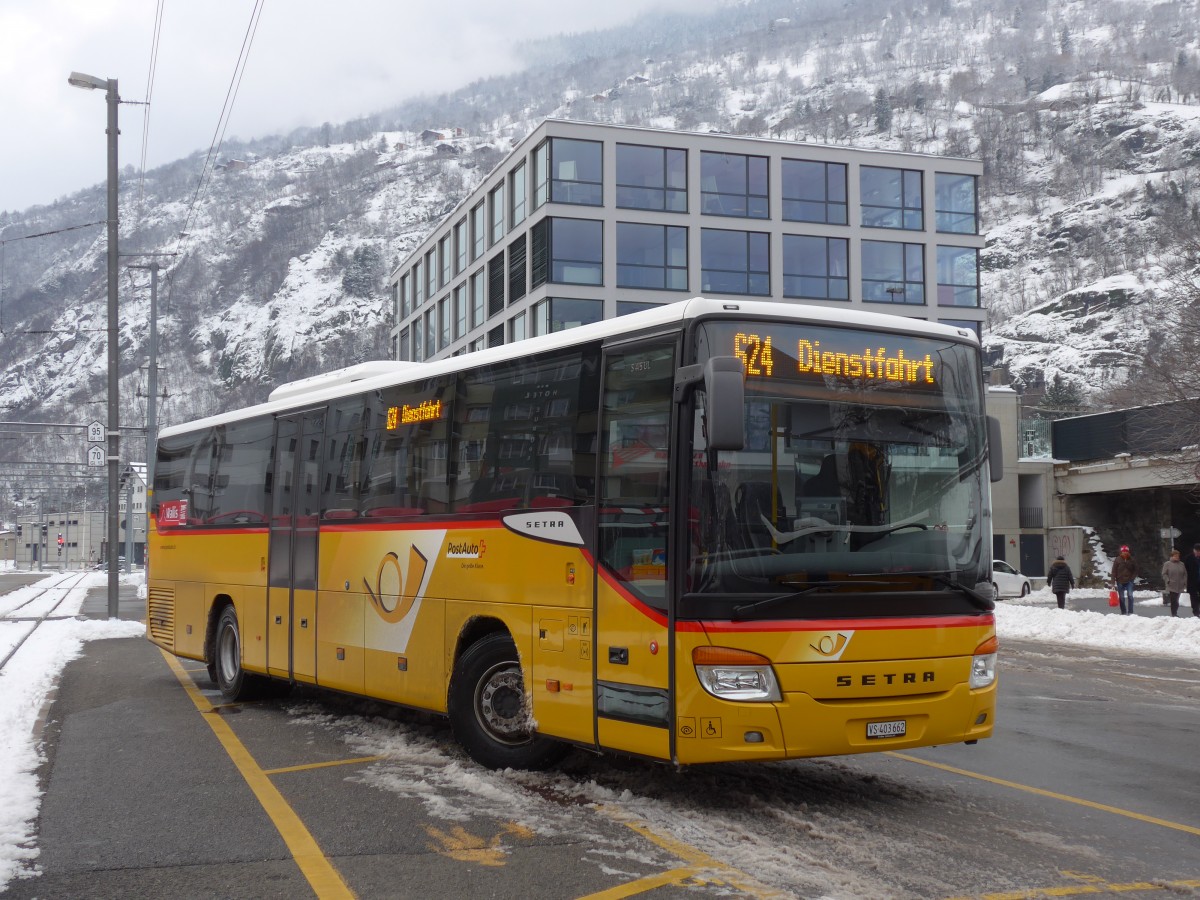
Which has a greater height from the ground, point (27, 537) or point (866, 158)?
point (866, 158)

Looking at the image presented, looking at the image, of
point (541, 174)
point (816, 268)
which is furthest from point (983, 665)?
point (816, 268)

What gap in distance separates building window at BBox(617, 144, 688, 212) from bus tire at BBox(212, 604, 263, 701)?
36.0 meters

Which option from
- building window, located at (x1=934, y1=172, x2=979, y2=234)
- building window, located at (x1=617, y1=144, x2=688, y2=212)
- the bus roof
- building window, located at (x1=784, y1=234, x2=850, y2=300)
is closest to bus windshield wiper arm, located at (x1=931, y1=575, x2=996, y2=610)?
the bus roof

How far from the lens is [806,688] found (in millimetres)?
6750

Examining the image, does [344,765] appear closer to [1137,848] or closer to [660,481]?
[660,481]

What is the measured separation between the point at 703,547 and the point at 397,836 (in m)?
2.19

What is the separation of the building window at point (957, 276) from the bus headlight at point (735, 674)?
150 ft

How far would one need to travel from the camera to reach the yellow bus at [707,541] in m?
6.73

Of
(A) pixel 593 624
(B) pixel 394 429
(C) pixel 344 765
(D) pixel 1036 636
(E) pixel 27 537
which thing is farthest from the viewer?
(E) pixel 27 537

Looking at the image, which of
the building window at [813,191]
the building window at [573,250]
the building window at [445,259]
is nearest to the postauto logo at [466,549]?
the building window at [573,250]

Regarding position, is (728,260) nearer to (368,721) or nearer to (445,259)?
(445,259)

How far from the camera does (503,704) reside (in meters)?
8.27

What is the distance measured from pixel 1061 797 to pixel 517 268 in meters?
43.6

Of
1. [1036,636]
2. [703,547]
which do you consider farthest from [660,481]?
[1036,636]
